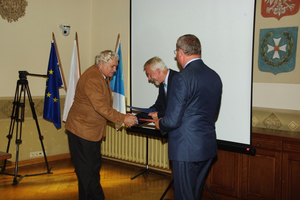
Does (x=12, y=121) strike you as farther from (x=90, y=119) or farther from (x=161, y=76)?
(x=161, y=76)

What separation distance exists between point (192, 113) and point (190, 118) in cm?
4

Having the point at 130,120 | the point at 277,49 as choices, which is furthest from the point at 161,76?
the point at 277,49

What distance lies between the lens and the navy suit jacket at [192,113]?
85.2 inches

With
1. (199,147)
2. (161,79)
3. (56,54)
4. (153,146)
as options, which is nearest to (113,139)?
(153,146)

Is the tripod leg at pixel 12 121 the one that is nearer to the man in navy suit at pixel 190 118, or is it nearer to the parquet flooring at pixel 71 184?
the parquet flooring at pixel 71 184

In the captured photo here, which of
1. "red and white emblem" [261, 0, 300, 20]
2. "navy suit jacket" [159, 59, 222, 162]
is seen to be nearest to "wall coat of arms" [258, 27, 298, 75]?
"red and white emblem" [261, 0, 300, 20]

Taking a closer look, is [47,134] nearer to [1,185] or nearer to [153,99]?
[1,185]

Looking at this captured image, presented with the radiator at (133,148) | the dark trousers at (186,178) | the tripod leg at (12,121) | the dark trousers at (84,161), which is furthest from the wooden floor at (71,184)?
the dark trousers at (186,178)

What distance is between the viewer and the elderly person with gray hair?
9.83ft

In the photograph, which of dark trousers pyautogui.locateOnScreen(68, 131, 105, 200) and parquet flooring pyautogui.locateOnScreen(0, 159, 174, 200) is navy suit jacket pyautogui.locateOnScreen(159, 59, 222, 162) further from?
Answer: parquet flooring pyautogui.locateOnScreen(0, 159, 174, 200)

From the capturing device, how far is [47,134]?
5.24 m

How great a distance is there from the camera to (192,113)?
87.4 inches

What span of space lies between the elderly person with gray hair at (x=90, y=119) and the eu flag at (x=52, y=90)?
199 centimetres

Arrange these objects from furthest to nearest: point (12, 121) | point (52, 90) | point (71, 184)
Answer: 1. point (52, 90)
2. point (12, 121)
3. point (71, 184)
